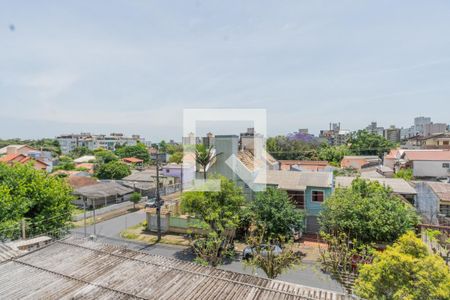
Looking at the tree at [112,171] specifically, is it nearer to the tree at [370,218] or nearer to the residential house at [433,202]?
the tree at [370,218]

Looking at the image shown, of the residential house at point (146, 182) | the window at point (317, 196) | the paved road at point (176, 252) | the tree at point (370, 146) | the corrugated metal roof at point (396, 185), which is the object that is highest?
the tree at point (370, 146)

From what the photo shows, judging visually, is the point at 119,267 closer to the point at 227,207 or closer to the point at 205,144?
the point at 227,207

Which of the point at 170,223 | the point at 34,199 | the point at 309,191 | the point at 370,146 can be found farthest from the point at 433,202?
the point at 370,146

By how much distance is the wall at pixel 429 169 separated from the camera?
25891mm

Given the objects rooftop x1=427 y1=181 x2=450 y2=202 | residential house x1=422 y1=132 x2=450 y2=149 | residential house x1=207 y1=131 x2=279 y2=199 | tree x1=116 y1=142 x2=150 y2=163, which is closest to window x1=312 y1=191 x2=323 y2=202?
residential house x1=207 y1=131 x2=279 y2=199

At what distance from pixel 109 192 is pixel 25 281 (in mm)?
20880

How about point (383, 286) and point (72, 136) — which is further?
point (72, 136)

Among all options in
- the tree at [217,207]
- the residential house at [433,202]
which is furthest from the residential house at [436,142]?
the tree at [217,207]

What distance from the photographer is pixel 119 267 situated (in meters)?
7.49

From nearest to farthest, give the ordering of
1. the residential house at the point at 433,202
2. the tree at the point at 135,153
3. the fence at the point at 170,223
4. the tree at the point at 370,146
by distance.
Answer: the residential house at the point at 433,202, the fence at the point at 170,223, the tree at the point at 370,146, the tree at the point at 135,153

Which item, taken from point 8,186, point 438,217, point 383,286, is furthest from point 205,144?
point 383,286

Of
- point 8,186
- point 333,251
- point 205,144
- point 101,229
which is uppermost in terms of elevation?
point 205,144

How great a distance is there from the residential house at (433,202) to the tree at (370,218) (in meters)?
3.66

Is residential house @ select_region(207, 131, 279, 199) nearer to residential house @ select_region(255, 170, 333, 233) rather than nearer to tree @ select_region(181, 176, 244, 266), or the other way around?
residential house @ select_region(255, 170, 333, 233)
